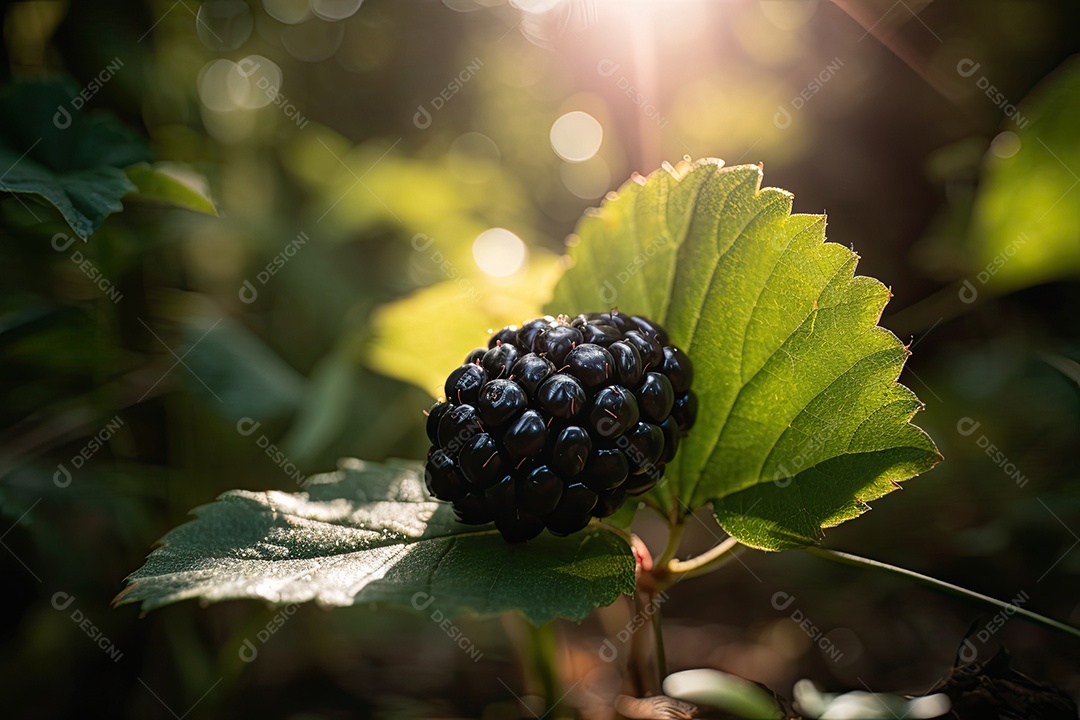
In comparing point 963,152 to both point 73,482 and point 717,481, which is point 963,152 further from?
point 73,482

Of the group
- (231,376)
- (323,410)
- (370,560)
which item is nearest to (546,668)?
(370,560)

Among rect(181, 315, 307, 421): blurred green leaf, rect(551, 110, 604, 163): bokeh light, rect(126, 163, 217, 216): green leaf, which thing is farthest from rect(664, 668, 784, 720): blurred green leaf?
rect(551, 110, 604, 163): bokeh light

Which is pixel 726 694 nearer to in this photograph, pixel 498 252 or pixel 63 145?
pixel 63 145

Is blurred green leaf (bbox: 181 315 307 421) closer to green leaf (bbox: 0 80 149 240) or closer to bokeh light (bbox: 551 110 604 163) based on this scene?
green leaf (bbox: 0 80 149 240)

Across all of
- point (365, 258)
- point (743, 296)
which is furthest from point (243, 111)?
point (743, 296)

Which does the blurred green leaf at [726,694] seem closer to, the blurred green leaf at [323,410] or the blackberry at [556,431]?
the blackberry at [556,431]
